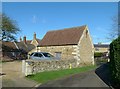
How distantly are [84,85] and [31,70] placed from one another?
789cm

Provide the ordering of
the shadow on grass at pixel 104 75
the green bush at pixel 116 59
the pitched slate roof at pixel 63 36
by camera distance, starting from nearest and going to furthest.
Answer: the green bush at pixel 116 59 < the shadow on grass at pixel 104 75 < the pitched slate roof at pixel 63 36

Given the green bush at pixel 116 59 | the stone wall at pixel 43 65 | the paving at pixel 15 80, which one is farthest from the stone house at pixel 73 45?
the green bush at pixel 116 59

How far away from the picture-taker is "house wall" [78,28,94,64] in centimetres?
3672

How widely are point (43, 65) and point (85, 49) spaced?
1465 centimetres

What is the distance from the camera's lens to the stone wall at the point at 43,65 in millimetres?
22389

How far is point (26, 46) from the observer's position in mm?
68625

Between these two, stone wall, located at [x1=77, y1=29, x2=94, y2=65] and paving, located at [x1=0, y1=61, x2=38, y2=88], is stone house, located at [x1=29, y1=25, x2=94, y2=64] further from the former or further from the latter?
paving, located at [x1=0, y1=61, x2=38, y2=88]

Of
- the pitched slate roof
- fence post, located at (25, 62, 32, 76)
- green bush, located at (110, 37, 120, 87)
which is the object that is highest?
the pitched slate roof

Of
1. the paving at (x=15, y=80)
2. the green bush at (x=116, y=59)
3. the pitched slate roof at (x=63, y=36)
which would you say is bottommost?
the paving at (x=15, y=80)

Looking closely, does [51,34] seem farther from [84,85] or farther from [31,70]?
[84,85]

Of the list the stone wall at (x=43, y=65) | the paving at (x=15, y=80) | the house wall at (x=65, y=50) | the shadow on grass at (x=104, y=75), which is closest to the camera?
the paving at (x=15, y=80)

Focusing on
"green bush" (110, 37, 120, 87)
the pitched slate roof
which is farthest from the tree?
"green bush" (110, 37, 120, 87)

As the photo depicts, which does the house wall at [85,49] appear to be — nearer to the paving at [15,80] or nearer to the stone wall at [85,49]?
the stone wall at [85,49]

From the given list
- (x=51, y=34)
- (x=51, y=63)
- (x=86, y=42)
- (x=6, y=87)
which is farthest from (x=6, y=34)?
(x=6, y=87)
